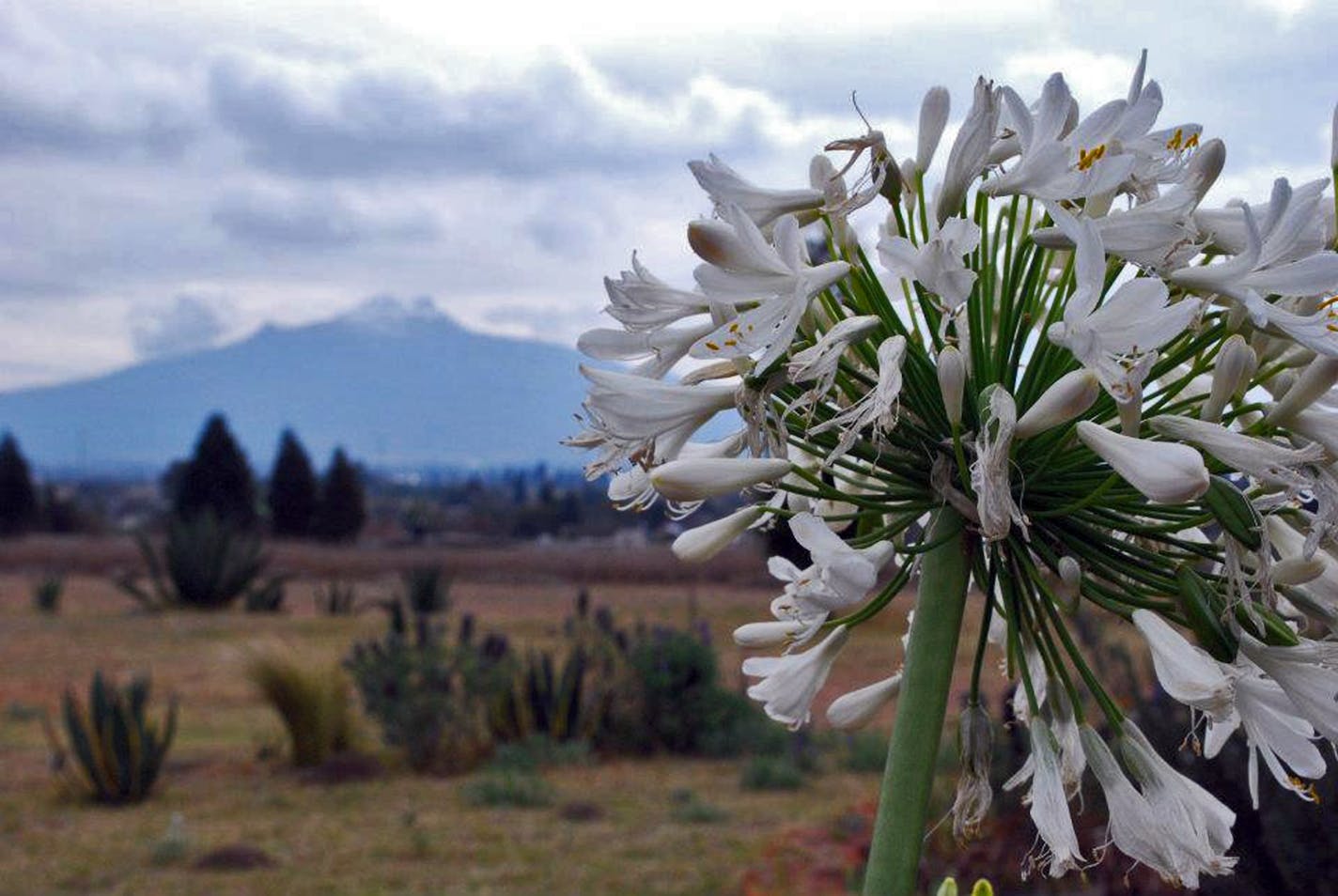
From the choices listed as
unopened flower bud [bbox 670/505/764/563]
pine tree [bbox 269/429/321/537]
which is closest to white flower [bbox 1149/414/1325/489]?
unopened flower bud [bbox 670/505/764/563]

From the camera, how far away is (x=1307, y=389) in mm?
1646

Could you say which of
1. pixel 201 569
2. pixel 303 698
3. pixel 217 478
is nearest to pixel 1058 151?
pixel 303 698

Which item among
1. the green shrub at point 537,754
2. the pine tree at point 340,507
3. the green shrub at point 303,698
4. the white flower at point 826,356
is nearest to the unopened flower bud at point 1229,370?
the white flower at point 826,356

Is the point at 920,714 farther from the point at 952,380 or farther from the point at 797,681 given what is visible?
the point at 952,380

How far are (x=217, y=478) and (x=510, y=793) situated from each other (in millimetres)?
33415

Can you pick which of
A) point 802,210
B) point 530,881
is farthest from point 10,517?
point 802,210

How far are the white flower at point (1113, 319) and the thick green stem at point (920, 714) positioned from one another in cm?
30

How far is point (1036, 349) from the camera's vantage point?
1.85 metres

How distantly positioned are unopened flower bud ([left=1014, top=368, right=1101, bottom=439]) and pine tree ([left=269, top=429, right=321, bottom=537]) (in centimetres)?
4838

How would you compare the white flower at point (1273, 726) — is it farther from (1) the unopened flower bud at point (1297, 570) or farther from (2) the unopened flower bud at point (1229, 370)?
(2) the unopened flower bud at point (1229, 370)

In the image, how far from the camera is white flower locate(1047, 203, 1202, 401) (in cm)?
154

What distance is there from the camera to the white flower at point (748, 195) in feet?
5.65

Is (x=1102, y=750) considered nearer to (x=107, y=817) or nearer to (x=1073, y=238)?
(x=1073, y=238)

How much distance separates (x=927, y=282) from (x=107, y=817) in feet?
40.5
